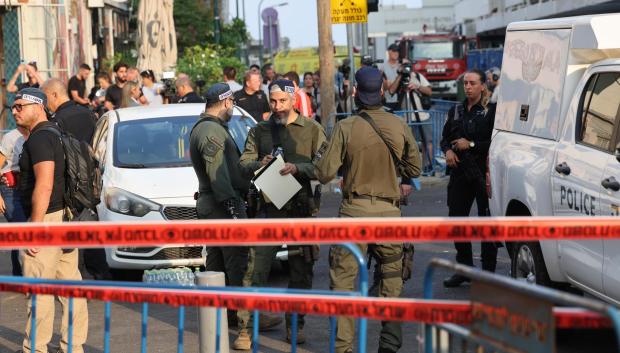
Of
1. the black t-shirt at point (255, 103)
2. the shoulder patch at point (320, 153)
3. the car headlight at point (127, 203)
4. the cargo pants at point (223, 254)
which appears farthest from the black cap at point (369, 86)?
the black t-shirt at point (255, 103)

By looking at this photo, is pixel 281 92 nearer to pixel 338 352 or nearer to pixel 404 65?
pixel 338 352

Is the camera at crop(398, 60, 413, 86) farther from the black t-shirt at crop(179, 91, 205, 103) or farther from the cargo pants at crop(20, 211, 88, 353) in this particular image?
the cargo pants at crop(20, 211, 88, 353)

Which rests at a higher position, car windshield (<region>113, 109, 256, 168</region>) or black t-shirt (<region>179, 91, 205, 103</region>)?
black t-shirt (<region>179, 91, 205, 103</region>)

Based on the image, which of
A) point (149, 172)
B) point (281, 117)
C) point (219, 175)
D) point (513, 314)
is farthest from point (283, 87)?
point (513, 314)

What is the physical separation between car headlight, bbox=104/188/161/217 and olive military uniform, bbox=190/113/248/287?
197 cm

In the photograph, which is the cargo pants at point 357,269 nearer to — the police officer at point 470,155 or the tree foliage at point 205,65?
the police officer at point 470,155

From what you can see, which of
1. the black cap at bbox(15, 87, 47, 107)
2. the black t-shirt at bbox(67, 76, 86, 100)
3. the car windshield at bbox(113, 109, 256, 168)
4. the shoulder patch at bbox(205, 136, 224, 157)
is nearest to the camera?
the black cap at bbox(15, 87, 47, 107)

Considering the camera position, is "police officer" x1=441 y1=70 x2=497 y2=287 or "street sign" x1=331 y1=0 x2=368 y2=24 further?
"street sign" x1=331 y1=0 x2=368 y2=24

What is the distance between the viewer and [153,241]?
4512mm

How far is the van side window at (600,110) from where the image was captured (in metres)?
7.57

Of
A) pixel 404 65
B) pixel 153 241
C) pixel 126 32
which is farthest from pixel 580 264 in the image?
pixel 126 32

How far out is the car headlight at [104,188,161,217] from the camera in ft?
36.1

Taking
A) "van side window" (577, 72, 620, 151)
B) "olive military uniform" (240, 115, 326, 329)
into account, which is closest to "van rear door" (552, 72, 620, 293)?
"van side window" (577, 72, 620, 151)

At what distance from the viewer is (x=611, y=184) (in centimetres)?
711
